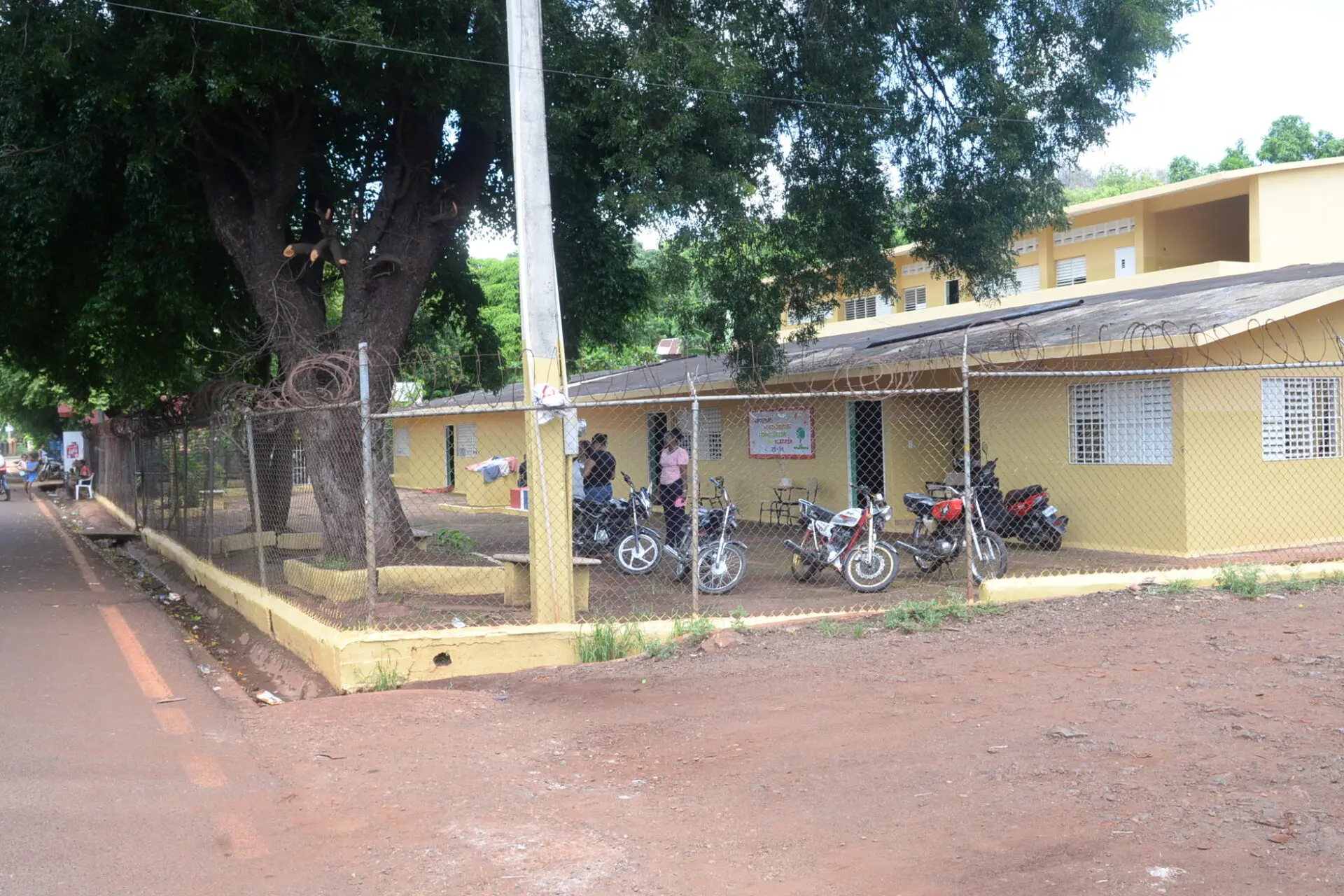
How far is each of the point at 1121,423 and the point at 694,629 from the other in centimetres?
738

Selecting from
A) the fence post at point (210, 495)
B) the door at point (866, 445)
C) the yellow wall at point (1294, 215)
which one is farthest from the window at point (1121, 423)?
the yellow wall at point (1294, 215)

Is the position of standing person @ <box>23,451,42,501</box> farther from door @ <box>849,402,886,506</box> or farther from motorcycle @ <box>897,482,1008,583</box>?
motorcycle @ <box>897,482,1008,583</box>

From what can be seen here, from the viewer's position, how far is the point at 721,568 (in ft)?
35.6

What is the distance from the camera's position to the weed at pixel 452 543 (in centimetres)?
1290

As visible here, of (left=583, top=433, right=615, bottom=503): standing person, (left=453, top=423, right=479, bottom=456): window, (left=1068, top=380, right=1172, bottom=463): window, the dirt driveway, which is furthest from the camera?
(left=453, top=423, right=479, bottom=456): window

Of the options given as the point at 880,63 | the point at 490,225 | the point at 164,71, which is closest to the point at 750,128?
the point at 880,63

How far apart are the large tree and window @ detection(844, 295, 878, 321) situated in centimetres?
1891

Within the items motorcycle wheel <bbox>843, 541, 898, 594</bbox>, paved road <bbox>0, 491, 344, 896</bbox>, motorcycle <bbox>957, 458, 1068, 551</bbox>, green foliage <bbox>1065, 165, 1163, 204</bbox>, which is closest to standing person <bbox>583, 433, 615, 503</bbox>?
motorcycle wheel <bbox>843, 541, 898, 594</bbox>

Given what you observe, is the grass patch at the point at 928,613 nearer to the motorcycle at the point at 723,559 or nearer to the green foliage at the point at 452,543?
Answer: the motorcycle at the point at 723,559

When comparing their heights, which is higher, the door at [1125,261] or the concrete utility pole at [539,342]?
the door at [1125,261]

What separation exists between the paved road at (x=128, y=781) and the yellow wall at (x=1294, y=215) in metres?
20.6

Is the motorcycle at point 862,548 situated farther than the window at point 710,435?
No

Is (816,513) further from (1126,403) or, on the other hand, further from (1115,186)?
(1115,186)

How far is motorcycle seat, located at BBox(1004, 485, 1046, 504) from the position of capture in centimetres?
1349
